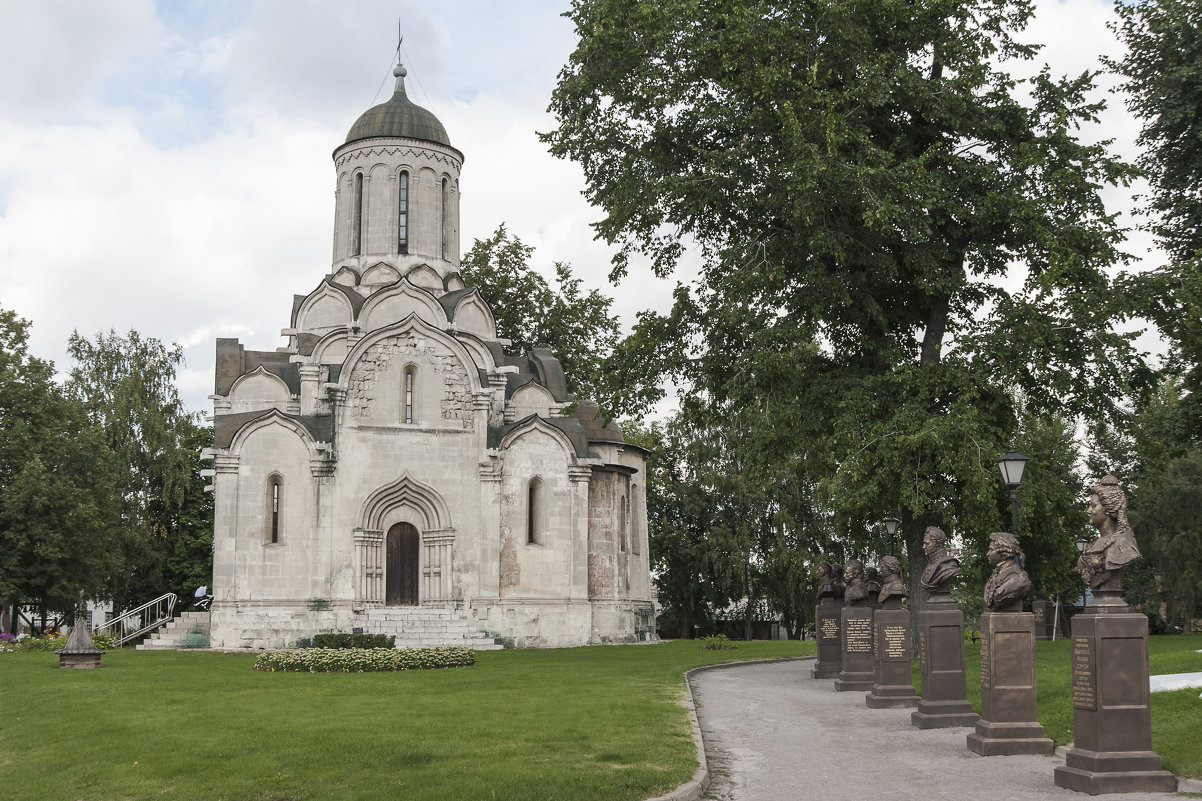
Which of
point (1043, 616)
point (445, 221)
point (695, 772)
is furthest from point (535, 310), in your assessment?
point (695, 772)

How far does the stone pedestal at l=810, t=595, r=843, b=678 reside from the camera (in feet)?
64.6

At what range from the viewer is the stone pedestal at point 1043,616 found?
1264 inches

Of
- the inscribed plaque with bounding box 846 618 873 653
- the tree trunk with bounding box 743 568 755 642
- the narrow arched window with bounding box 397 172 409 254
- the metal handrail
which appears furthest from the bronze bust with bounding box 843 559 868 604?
the tree trunk with bounding box 743 568 755 642

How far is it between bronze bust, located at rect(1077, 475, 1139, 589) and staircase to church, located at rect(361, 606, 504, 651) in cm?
2206

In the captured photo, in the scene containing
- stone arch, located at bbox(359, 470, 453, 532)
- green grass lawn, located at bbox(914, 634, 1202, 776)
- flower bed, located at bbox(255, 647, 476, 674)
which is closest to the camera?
green grass lawn, located at bbox(914, 634, 1202, 776)

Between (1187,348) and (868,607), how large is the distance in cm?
705

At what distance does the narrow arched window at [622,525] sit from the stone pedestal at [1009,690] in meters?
23.9

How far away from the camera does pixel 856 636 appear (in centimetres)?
1742

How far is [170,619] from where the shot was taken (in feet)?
109

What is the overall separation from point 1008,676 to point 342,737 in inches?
269

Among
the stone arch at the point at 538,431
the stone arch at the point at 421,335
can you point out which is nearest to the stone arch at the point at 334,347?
the stone arch at the point at 421,335

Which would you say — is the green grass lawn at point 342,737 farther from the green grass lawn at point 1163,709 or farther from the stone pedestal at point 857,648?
the green grass lawn at point 1163,709

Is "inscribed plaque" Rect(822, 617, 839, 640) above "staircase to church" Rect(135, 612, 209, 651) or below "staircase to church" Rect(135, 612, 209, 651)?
above

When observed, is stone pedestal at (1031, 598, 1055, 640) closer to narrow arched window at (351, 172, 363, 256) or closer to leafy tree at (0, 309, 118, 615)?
narrow arched window at (351, 172, 363, 256)
